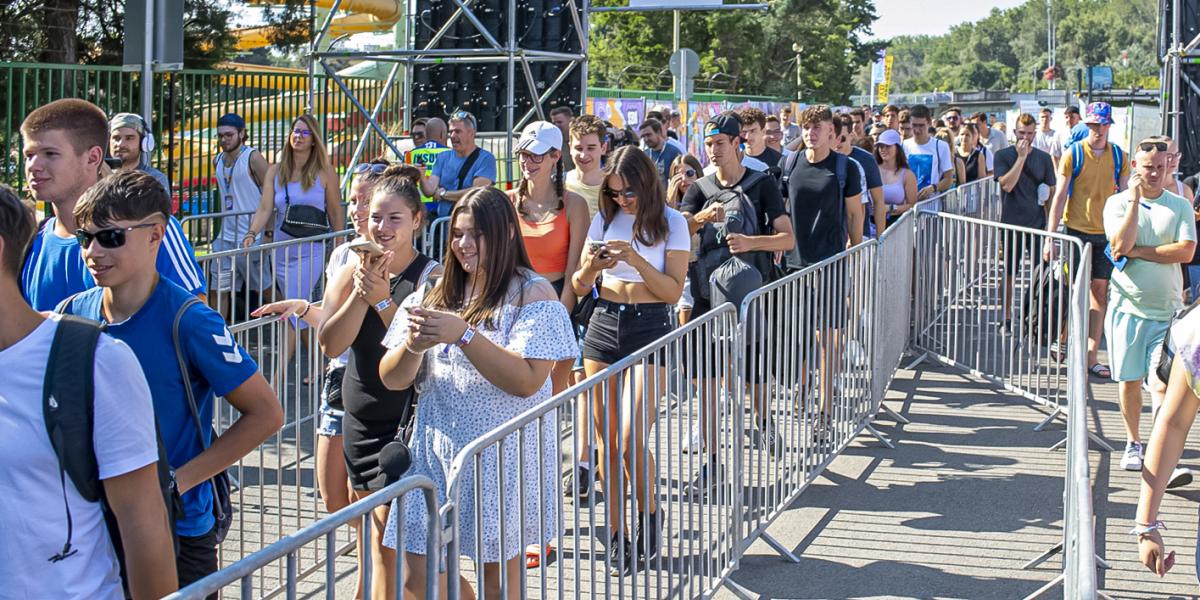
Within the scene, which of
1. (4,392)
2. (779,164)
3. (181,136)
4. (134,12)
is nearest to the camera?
(4,392)

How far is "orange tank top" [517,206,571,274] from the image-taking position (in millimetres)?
6852

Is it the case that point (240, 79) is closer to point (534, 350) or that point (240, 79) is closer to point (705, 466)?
point (705, 466)

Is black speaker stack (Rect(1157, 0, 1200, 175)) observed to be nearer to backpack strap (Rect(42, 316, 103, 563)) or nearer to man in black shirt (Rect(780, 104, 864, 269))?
man in black shirt (Rect(780, 104, 864, 269))

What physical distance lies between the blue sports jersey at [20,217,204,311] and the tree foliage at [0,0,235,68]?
33.6ft

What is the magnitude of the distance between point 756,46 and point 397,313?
6183cm

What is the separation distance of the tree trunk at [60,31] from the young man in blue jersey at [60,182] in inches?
450

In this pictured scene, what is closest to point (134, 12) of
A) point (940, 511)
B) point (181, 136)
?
point (181, 136)

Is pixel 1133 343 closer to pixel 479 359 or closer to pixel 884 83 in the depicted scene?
pixel 479 359

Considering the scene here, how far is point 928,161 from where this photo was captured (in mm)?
13906

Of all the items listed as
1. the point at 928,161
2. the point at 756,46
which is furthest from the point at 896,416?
the point at 756,46

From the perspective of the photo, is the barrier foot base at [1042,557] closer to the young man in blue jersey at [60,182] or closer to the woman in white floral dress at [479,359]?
the woman in white floral dress at [479,359]

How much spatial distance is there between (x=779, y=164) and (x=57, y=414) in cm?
754

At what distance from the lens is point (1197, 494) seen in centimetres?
757

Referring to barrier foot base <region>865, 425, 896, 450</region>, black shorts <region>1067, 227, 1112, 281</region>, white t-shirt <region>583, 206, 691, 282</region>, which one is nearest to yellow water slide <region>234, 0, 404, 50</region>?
black shorts <region>1067, 227, 1112, 281</region>
